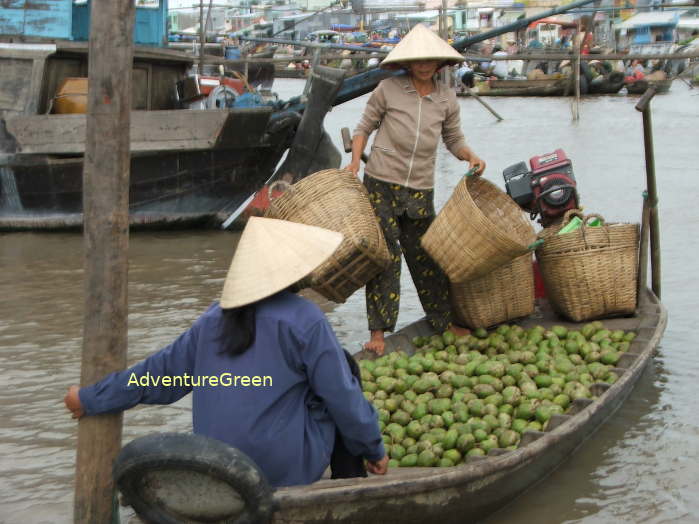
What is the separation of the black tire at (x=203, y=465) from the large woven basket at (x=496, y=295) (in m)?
2.50

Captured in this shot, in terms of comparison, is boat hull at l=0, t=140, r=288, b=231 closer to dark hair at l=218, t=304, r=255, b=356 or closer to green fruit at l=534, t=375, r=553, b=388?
green fruit at l=534, t=375, r=553, b=388

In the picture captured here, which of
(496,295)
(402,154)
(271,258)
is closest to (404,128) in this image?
(402,154)

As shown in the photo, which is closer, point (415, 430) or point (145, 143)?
point (415, 430)

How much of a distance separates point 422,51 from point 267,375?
7.90ft

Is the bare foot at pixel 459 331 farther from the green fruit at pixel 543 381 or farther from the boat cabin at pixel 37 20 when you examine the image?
the boat cabin at pixel 37 20

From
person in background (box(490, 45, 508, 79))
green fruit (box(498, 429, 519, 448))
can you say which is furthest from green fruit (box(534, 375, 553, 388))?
person in background (box(490, 45, 508, 79))

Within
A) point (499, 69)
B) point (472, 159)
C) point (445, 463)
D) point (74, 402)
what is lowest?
point (445, 463)

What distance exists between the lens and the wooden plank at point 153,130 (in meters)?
8.39

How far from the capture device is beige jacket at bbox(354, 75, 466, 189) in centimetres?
472

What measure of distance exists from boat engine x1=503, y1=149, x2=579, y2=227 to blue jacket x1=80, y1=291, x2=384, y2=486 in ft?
9.33

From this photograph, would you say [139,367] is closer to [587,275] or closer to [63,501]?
[63,501]

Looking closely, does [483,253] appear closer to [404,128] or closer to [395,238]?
[395,238]

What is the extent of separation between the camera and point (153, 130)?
8617 mm

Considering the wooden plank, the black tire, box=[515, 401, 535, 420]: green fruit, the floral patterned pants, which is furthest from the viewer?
the wooden plank
